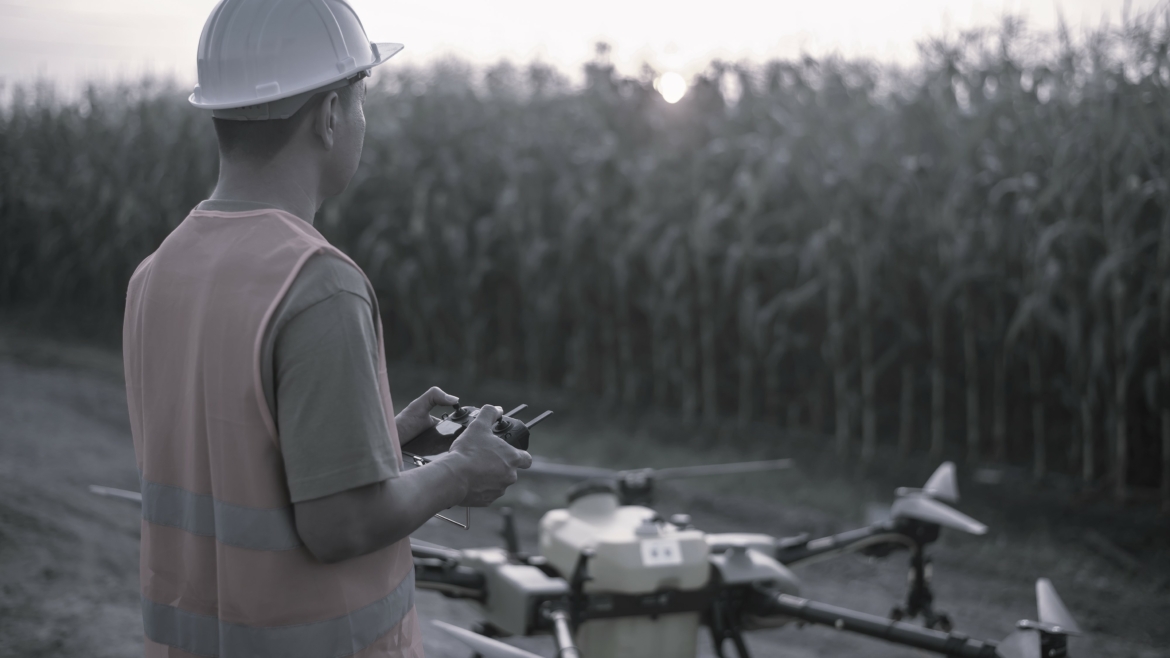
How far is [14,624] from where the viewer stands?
135 inches

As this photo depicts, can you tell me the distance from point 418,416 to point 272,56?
2.11 ft

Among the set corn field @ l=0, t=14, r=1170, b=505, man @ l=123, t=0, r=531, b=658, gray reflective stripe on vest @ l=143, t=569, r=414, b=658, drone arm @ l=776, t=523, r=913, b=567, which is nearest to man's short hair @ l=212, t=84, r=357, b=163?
man @ l=123, t=0, r=531, b=658

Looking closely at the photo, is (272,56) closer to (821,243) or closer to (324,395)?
(324,395)

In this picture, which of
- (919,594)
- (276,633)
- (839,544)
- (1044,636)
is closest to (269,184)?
(276,633)

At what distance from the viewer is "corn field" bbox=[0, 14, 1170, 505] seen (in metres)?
5.38

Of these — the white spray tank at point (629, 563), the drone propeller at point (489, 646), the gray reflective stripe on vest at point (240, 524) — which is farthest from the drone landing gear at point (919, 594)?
the gray reflective stripe on vest at point (240, 524)

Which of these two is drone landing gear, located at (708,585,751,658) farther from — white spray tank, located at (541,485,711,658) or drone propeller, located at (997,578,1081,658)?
drone propeller, located at (997,578,1081,658)

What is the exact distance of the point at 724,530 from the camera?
527 centimetres

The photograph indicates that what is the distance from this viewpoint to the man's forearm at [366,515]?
1.19 m

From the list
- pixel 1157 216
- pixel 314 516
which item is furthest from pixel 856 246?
pixel 314 516

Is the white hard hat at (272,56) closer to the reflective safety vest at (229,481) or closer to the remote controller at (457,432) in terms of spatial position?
the reflective safety vest at (229,481)

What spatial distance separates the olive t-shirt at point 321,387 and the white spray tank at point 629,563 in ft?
4.37

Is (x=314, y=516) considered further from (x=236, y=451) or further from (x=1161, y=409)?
(x=1161, y=409)

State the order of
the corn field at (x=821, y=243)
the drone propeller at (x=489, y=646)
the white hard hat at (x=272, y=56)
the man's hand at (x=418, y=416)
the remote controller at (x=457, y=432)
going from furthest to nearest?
the corn field at (x=821, y=243), the drone propeller at (x=489, y=646), the man's hand at (x=418, y=416), the remote controller at (x=457, y=432), the white hard hat at (x=272, y=56)
